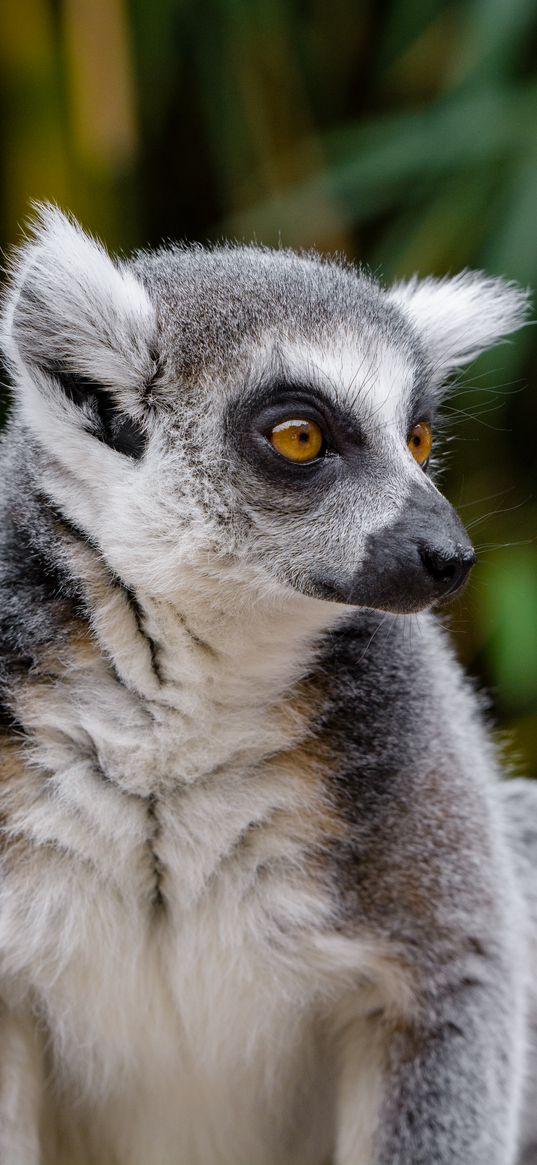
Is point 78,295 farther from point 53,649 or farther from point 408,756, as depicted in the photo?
point 408,756

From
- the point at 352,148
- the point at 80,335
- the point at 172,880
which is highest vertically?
the point at 352,148

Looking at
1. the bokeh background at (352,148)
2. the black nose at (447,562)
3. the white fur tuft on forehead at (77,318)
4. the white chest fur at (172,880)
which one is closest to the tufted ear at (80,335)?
the white fur tuft on forehead at (77,318)

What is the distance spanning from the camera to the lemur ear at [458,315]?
8.13ft

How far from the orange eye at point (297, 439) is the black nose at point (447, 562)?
25cm

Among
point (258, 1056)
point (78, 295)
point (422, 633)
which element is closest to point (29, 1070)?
point (258, 1056)

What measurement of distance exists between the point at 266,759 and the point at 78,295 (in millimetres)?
782

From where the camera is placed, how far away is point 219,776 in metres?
2.10

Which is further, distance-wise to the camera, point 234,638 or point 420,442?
point 420,442

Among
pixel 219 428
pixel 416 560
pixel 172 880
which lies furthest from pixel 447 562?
pixel 172 880

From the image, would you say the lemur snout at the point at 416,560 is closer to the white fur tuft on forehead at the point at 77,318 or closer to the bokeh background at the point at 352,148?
the white fur tuft on forehead at the point at 77,318

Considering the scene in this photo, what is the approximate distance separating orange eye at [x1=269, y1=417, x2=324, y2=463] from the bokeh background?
1562 mm

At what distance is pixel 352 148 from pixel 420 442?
2.37m

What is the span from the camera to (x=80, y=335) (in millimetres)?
2070

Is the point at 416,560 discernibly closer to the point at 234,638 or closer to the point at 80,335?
the point at 234,638
